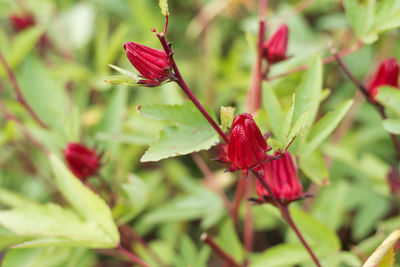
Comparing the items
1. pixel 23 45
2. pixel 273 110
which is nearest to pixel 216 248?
pixel 273 110

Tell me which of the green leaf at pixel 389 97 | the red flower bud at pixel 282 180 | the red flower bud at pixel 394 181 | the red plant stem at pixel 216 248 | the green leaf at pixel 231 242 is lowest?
the green leaf at pixel 231 242

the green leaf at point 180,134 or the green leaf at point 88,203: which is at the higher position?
the green leaf at point 180,134

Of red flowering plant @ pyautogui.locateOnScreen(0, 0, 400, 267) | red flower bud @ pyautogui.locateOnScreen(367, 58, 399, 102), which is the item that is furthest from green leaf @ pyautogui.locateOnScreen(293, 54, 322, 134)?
red flower bud @ pyautogui.locateOnScreen(367, 58, 399, 102)

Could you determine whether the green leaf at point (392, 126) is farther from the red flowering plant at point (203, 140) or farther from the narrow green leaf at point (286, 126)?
the narrow green leaf at point (286, 126)

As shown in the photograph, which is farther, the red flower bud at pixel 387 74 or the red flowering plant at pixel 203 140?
the red flower bud at pixel 387 74

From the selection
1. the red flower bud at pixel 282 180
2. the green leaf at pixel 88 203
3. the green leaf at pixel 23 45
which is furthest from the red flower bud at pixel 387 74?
the green leaf at pixel 23 45

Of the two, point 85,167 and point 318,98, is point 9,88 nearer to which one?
point 85,167
